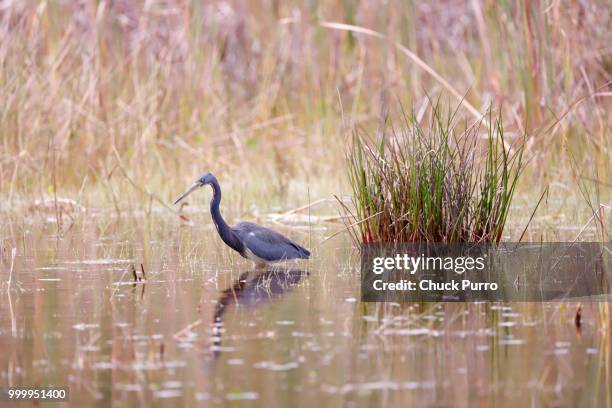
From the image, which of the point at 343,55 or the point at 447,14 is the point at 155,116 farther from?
the point at 447,14

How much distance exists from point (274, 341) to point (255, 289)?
155cm

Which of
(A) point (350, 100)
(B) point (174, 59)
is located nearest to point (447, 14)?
(A) point (350, 100)

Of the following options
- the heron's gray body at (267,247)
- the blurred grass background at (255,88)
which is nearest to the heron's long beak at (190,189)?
the heron's gray body at (267,247)

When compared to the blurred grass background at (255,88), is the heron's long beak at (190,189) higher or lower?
lower

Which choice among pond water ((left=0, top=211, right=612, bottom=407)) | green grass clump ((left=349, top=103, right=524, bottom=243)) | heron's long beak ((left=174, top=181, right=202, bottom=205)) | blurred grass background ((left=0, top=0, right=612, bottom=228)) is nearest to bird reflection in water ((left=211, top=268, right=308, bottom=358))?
pond water ((left=0, top=211, right=612, bottom=407))

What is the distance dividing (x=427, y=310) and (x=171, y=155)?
20.6ft

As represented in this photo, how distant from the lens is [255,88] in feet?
44.7

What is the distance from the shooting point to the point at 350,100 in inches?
511

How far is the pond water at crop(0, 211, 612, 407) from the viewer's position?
445 cm

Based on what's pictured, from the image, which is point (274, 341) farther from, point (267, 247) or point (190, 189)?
point (190, 189)

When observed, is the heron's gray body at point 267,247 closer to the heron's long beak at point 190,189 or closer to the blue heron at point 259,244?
the blue heron at point 259,244

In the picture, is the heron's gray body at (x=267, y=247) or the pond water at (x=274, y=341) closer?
the pond water at (x=274, y=341)

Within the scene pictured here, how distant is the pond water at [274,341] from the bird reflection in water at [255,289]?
0.04 feet

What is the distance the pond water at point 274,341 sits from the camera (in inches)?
175
